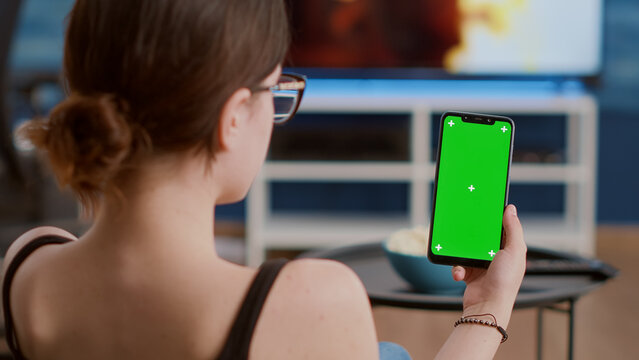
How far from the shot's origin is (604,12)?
3.34 m

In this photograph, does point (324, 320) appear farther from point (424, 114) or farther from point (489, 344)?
point (424, 114)

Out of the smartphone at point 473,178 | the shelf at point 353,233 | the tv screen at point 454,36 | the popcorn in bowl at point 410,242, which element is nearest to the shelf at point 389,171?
the shelf at point 353,233

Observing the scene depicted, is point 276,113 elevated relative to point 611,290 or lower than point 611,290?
elevated

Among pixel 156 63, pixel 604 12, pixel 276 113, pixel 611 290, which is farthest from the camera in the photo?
pixel 604 12

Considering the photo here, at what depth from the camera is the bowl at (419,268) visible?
3.42 ft

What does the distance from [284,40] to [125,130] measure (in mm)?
151

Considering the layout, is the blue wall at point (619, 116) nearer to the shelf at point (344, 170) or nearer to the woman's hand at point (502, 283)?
the shelf at point (344, 170)

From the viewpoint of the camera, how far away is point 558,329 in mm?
2242

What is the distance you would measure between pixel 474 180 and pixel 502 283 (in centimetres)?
17

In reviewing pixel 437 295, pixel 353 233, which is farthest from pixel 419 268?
pixel 353 233

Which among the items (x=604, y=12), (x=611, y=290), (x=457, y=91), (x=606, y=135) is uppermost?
(x=604, y=12)

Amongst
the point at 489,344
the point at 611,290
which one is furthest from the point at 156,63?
the point at 611,290

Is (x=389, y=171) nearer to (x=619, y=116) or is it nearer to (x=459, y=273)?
(x=619, y=116)

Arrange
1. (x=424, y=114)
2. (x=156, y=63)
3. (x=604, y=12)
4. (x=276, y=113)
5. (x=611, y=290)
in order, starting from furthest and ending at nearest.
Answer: (x=604, y=12)
(x=424, y=114)
(x=611, y=290)
(x=276, y=113)
(x=156, y=63)
